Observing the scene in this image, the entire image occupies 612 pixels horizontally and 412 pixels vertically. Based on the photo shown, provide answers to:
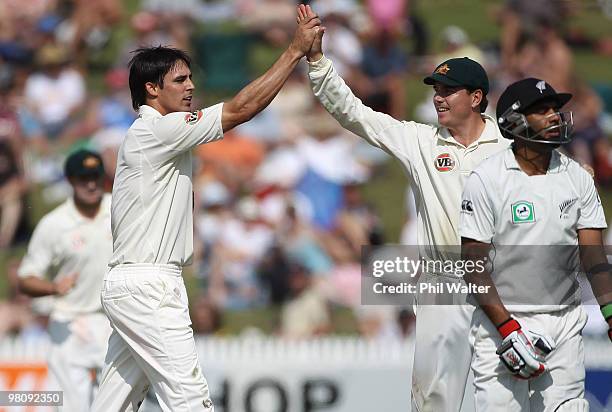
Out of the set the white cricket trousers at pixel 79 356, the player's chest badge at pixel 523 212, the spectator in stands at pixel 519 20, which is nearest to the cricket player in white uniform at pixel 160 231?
the player's chest badge at pixel 523 212

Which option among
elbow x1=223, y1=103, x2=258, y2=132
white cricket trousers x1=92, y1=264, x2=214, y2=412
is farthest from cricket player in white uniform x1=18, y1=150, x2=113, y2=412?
elbow x1=223, y1=103, x2=258, y2=132

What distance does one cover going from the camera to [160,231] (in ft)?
19.4

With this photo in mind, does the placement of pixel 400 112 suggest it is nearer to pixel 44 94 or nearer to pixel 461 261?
pixel 44 94

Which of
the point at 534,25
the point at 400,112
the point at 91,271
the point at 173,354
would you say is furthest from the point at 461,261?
the point at 534,25

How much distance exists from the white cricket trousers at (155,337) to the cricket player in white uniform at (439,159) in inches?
53.2

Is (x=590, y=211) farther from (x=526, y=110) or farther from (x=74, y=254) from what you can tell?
(x=74, y=254)

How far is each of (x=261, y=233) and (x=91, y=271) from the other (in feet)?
15.1

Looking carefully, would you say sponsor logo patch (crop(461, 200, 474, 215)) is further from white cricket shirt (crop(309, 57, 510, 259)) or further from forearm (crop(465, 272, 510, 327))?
white cricket shirt (crop(309, 57, 510, 259))

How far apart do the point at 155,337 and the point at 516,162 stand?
2068 millimetres

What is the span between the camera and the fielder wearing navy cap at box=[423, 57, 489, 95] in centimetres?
643

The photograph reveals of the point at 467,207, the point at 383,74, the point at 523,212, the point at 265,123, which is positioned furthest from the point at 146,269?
the point at 383,74

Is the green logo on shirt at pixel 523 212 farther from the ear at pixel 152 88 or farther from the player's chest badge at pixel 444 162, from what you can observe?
the ear at pixel 152 88

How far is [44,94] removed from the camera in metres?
14.2

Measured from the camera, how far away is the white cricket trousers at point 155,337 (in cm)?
579
